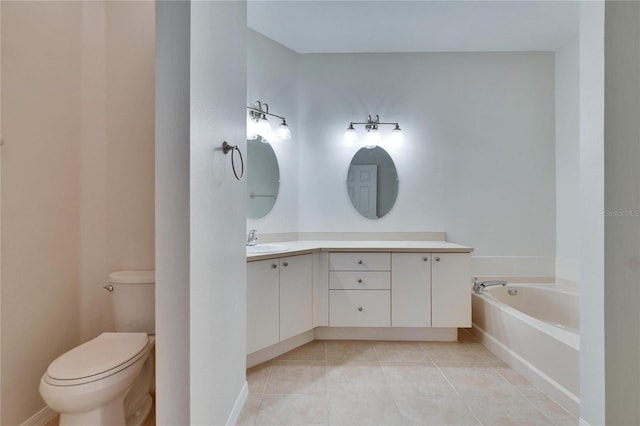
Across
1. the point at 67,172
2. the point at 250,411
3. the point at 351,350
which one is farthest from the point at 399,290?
the point at 67,172

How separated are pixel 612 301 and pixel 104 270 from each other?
2193 mm

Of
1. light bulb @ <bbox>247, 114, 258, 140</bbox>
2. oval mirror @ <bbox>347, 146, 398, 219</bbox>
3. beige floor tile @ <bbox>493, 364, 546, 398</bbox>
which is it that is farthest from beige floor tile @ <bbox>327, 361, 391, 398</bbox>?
light bulb @ <bbox>247, 114, 258, 140</bbox>

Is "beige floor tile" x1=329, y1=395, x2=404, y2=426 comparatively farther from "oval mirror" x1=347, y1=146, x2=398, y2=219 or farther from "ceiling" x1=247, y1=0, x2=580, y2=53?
"ceiling" x1=247, y1=0, x2=580, y2=53


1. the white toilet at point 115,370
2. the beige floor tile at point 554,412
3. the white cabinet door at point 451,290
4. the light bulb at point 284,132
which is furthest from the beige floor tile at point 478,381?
the light bulb at point 284,132

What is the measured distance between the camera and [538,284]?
2.82 meters

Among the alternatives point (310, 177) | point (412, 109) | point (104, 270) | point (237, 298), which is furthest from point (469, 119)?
point (104, 270)

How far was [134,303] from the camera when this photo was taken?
164 cm

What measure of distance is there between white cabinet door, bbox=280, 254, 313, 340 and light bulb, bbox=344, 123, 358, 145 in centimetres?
126

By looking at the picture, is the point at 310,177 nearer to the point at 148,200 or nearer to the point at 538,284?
the point at 148,200

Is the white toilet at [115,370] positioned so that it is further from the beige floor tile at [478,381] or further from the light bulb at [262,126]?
the beige floor tile at [478,381]

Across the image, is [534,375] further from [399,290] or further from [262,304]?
[262,304]

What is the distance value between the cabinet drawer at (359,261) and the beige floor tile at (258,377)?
850 mm

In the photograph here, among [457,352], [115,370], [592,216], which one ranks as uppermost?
[592,216]

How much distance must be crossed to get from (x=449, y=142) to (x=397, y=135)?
521 mm
